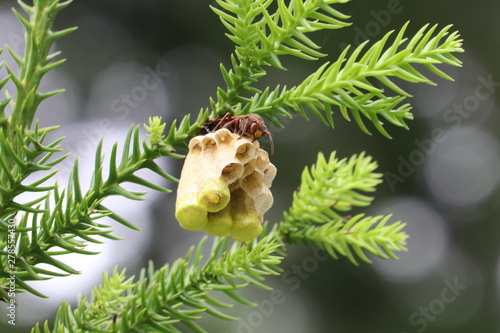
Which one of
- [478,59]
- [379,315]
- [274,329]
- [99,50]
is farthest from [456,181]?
[99,50]

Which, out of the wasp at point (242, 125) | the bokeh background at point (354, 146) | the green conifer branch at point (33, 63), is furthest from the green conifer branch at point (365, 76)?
the bokeh background at point (354, 146)

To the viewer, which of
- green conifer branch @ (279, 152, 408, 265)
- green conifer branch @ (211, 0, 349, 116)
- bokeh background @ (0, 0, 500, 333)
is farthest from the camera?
bokeh background @ (0, 0, 500, 333)

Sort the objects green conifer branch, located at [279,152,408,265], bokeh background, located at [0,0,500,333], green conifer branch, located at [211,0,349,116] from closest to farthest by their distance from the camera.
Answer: green conifer branch, located at [211,0,349,116] < green conifer branch, located at [279,152,408,265] < bokeh background, located at [0,0,500,333]

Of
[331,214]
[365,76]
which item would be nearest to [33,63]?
[365,76]

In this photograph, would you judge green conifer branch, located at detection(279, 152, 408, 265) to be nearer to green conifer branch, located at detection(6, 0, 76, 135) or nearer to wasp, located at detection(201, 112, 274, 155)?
wasp, located at detection(201, 112, 274, 155)

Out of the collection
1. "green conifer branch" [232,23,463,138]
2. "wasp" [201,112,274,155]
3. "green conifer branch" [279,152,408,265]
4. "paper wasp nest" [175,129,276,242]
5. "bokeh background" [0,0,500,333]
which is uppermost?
"green conifer branch" [232,23,463,138]

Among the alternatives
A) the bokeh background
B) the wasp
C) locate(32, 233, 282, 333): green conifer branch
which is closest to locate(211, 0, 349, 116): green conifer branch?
the wasp

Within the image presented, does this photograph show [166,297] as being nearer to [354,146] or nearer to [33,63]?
[33,63]
